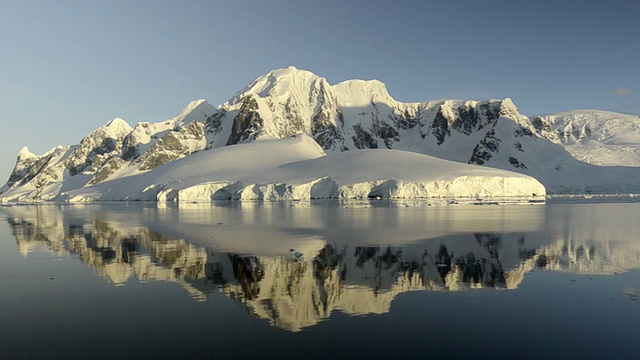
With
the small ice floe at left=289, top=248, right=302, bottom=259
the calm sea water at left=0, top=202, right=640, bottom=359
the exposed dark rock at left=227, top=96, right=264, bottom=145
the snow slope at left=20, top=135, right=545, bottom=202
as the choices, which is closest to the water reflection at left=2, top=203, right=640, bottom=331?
the calm sea water at left=0, top=202, right=640, bottom=359

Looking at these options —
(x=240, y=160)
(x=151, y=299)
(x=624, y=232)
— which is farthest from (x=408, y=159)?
(x=151, y=299)

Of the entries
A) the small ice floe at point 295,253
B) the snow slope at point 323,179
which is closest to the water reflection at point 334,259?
the small ice floe at point 295,253

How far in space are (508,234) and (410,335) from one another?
58.7ft

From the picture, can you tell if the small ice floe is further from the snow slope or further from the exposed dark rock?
the exposed dark rock

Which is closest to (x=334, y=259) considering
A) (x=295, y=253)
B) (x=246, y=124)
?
(x=295, y=253)

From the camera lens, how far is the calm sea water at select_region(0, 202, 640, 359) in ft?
26.1

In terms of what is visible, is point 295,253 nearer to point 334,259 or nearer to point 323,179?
point 334,259

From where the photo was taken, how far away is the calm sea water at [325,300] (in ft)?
26.1

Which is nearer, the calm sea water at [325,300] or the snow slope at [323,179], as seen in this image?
the calm sea water at [325,300]

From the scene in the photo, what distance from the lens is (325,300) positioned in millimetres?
10961

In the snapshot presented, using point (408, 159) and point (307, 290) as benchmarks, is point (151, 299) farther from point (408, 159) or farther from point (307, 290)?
point (408, 159)

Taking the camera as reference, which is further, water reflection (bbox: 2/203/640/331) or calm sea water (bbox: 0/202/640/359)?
water reflection (bbox: 2/203/640/331)

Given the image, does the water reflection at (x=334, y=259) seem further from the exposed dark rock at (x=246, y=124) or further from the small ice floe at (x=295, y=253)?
the exposed dark rock at (x=246, y=124)

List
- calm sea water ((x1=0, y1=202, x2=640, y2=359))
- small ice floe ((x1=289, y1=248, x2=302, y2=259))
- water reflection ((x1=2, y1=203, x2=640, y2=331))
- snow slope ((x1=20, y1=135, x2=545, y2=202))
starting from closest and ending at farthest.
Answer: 1. calm sea water ((x1=0, y1=202, x2=640, y2=359))
2. water reflection ((x1=2, y1=203, x2=640, y2=331))
3. small ice floe ((x1=289, y1=248, x2=302, y2=259))
4. snow slope ((x1=20, y1=135, x2=545, y2=202))
